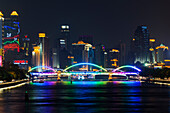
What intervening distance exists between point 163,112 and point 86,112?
6891mm

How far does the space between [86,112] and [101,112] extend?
4.51 ft

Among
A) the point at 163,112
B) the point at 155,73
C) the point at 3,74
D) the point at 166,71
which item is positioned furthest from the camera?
the point at 155,73

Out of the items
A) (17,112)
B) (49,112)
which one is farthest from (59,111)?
(17,112)

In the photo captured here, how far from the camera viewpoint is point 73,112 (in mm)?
39250

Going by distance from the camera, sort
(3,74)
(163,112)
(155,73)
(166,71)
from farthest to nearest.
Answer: (155,73) → (166,71) → (3,74) → (163,112)

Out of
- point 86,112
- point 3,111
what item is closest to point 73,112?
point 86,112

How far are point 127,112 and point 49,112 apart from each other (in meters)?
7.01

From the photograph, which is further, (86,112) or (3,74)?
(3,74)

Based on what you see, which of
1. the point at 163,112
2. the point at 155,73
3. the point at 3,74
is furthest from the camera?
the point at 155,73

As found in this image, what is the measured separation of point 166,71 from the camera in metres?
173

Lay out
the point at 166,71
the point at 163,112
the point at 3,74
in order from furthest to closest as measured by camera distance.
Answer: the point at 166,71, the point at 3,74, the point at 163,112

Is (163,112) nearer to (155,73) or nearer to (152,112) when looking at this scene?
(152,112)

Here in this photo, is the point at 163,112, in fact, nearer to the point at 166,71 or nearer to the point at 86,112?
the point at 86,112

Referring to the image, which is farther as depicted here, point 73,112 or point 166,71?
point 166,71
